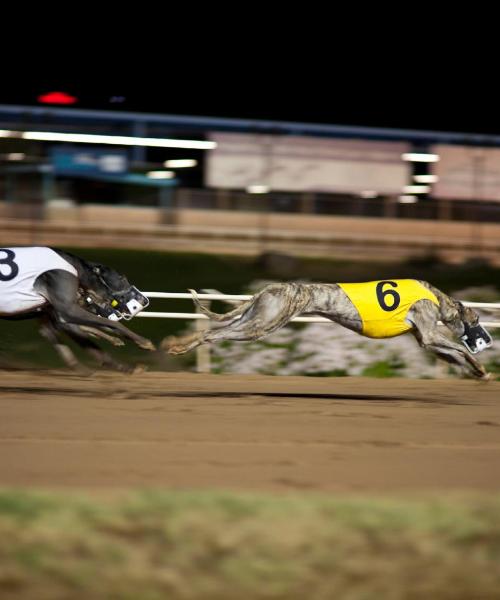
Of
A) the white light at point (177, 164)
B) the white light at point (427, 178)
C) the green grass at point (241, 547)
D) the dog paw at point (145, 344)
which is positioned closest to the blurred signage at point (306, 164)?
the white light at point (427, 178)

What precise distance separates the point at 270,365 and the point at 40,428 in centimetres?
425

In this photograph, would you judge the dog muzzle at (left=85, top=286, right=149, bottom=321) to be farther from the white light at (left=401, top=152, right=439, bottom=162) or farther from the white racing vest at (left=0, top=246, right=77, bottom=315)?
the white light at (left=401, top=152, right=439, bottom=162)

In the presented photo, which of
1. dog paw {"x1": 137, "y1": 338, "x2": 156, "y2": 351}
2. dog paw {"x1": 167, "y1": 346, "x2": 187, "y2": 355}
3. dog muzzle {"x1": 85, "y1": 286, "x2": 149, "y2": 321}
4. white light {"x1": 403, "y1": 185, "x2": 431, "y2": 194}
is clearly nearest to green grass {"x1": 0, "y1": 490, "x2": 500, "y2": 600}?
dog paw {"x1": 137, "y1": 338, "x2": 156, "y2": 351}

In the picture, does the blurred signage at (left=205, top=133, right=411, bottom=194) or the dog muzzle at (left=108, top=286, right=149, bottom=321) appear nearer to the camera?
the dog muzzle at (left=108, top=286, right=149, bottom=321)

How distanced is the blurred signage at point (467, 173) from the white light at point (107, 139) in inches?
94.7

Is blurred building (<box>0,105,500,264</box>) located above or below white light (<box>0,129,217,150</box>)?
below

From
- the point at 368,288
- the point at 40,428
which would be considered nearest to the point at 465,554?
the point at 40,428

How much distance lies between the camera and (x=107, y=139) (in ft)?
35.7

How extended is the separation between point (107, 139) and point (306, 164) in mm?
1994

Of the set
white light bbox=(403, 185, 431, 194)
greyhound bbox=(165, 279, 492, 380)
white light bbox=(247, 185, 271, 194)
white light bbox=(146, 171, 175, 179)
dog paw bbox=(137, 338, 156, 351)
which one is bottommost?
dog paw bbox=(137, 338, 156, 351)

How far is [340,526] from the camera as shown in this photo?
3.27 meters

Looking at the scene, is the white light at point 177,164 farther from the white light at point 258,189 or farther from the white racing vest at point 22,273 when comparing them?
the white racing vest at point 22,273

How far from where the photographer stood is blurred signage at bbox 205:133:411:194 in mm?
11039

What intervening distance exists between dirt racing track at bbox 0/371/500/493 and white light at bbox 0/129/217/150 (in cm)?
337
